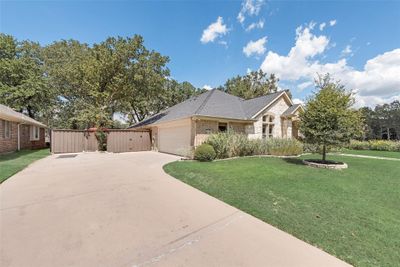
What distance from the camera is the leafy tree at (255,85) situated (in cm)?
3167

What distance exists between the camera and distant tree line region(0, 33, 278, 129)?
2002cm

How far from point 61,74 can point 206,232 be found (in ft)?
87.6

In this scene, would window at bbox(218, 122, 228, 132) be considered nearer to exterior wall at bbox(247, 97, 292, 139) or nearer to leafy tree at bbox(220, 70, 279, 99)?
exterior wall at bbox(247, 97, 292, 139)

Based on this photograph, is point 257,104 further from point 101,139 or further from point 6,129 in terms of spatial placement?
point 6,129

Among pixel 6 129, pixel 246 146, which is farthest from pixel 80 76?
pixel 246 146

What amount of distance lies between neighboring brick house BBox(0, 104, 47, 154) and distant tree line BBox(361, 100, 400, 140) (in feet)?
210

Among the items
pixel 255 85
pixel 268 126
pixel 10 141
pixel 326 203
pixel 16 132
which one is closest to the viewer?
pixel 326 203

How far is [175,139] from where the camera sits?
15.8m

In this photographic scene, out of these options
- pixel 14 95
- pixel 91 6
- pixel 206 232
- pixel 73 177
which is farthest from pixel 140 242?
pixel 14 95

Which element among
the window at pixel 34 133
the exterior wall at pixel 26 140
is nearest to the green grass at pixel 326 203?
the exterior wall at pixel 26 140

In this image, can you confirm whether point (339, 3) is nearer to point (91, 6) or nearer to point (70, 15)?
point (91, 6)

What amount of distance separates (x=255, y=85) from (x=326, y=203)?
30113 mm

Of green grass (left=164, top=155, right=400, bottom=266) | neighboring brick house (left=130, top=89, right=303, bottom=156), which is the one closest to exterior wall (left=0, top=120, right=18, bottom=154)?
neighboring brick house (left=130, top=89, right=303, bottom=156)

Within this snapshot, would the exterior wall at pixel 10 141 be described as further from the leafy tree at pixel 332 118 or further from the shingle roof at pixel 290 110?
the shingle roof at pixel 290 110
